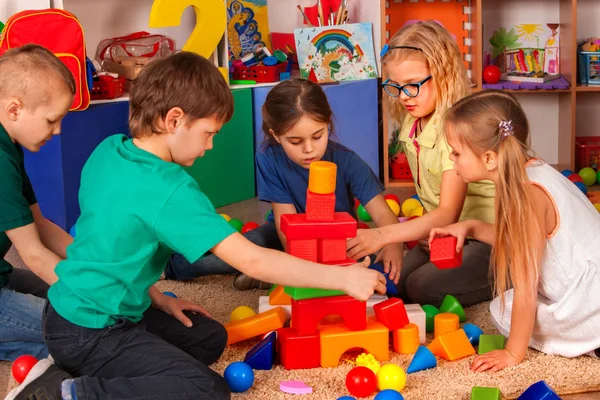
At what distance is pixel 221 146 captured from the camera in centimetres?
276

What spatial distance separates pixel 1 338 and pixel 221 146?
1.33 metres

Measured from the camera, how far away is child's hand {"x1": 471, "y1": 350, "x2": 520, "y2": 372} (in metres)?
1.46

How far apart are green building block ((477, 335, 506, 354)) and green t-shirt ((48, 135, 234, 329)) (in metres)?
0.59

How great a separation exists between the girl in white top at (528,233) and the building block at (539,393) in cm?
18

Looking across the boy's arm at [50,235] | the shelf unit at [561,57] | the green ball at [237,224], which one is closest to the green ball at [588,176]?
the shelf unit at [561,57]

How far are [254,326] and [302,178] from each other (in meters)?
0.44

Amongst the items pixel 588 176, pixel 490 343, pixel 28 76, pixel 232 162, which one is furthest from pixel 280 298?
pixel 588 176

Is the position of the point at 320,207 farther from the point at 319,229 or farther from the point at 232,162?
the point at 232,162

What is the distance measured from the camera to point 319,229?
55.9 inches

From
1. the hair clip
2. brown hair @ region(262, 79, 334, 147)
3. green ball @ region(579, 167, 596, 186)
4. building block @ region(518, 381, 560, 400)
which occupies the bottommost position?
building block @ region(518, 381, 560, 400)

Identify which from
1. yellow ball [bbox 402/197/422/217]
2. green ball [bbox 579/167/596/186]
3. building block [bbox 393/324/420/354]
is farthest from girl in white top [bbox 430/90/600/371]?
green ball [bbox 579/167/596/186]

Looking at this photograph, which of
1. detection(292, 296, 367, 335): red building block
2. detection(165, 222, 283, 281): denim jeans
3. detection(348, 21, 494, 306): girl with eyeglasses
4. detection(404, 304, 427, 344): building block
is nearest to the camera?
detection(292, 296, 367, 335): red building block

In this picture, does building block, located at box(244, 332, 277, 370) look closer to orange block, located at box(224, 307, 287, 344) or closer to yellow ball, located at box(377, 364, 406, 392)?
orange block, located at box(224, 307, 287, 344)

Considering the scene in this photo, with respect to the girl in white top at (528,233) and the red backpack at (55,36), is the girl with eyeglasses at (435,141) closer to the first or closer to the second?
the girl in white top at (528,233)
